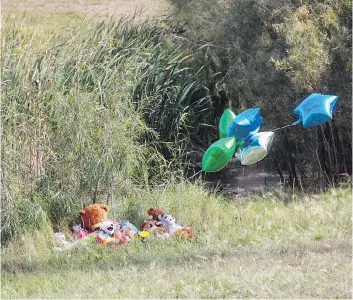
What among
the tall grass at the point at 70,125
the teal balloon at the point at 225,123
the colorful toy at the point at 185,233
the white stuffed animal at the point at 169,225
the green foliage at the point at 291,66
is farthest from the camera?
the green foliage at the point at 291,66

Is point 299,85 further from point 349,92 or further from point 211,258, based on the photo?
point 211,258

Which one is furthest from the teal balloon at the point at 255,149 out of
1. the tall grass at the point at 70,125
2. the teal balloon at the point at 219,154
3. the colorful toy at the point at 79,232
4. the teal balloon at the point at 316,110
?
the colorful toy at the point at 79,232

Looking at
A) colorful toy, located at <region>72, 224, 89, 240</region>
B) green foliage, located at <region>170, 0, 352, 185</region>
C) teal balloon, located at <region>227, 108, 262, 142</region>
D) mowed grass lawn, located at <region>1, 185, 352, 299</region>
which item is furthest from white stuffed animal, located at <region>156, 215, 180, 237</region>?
green foliage, located at <region>170, 0, 352, 185</region>

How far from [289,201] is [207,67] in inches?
117

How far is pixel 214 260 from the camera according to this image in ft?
21.1

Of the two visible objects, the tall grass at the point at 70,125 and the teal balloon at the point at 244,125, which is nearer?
the teal balloon at the point at 244,125

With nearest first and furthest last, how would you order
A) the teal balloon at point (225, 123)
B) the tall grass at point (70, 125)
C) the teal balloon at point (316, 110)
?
the teal balloon at point (316, 110) → the tall grass at point (70, 125) → the teal balloon at point (225, 123)

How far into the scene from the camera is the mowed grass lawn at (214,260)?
18.8 feet

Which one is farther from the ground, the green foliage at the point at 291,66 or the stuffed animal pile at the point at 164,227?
the green foliage at the point at 291,66

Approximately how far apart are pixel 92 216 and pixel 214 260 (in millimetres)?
1536

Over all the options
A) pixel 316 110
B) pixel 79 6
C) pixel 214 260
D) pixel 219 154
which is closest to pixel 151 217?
pixel 219 154

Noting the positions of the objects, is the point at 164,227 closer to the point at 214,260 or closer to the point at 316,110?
the point at 214,260

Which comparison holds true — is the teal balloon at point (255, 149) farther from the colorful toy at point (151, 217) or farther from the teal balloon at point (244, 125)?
the colorful toy at point (151, 217)

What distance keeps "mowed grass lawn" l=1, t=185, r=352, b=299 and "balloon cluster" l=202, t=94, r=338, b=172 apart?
2.27 ft
